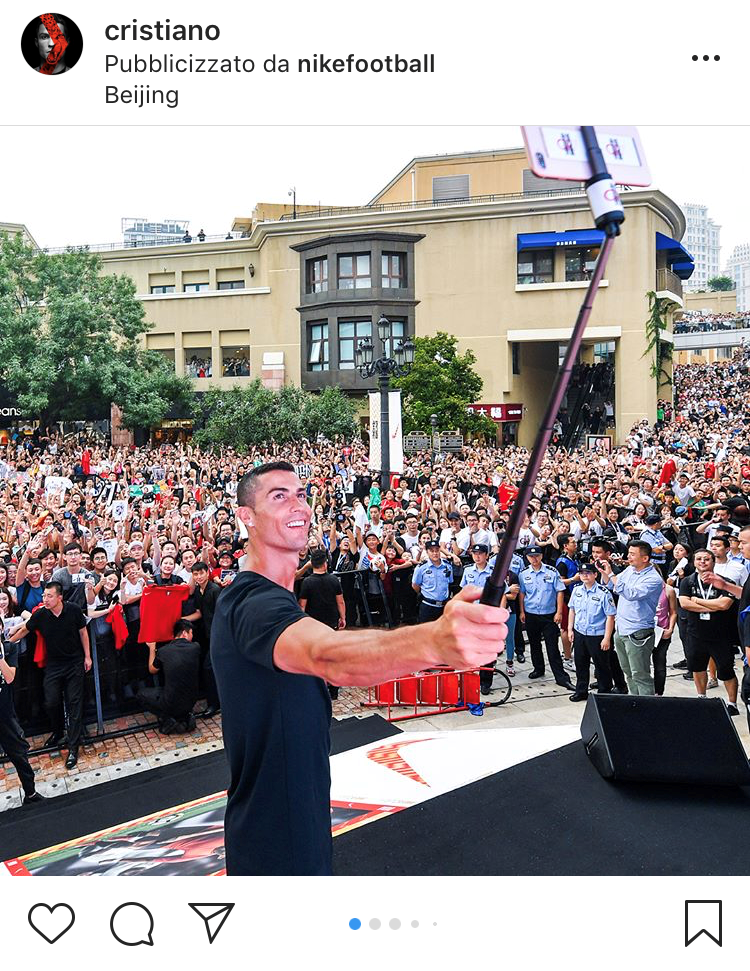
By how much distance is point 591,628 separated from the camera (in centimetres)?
403

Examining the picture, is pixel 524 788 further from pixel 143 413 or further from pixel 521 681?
pixel 143 413

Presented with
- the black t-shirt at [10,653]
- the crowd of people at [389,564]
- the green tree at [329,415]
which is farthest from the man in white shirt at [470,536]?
the black t-shirt at [10,653]

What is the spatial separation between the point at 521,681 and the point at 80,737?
247 centimetres

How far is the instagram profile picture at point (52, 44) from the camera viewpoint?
1.13 metres

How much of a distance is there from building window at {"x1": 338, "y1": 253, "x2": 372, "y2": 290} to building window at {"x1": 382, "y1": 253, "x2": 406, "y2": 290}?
13 centimetres

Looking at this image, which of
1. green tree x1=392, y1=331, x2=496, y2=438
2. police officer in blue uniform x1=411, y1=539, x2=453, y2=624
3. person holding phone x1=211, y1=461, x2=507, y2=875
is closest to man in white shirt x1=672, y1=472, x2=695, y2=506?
green tree x1=392, y1=331, x2=496, y2=438

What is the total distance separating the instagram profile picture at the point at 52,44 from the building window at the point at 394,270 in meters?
2.82

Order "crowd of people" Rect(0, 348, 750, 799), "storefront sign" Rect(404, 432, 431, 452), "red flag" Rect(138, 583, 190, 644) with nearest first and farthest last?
"crowd of people" Rect(0, 348, 750, 799) → "red flag" Rect(138, 583, 190, 644) → "storefront sign" Rect(404, 432, 431, 452)

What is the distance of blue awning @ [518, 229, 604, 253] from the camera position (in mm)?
1262

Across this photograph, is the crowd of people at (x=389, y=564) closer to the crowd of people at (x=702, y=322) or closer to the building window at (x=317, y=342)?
the crowd of people at (x=702, y=322)

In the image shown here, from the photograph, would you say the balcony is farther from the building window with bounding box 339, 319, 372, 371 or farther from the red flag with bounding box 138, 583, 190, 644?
the red flag with bounding box 138, 583, 190, 644
